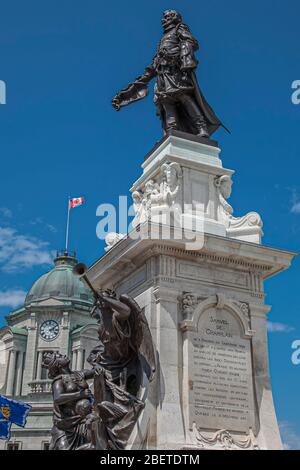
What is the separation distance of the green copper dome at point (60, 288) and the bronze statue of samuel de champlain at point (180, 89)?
5024cm

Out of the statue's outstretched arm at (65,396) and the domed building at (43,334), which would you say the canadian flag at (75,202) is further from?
the statue's outstretched arm at (65,396)

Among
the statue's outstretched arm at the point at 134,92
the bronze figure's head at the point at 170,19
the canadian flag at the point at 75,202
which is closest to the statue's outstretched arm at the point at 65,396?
the statue's outstretched arm at the point at 134,92

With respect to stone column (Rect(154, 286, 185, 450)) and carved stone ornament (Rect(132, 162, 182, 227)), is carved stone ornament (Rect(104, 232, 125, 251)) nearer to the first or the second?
carved stone ornament (Rect(132, 162, 182, 227))

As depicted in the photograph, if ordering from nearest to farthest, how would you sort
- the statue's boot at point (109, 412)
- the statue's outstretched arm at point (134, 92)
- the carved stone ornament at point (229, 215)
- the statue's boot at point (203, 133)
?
the statue's boot at point (109, 412) < the carved stone ornament at point (229, 215) < the statue's boot at point (203, 133) < the statue's outstretched arm at point (134, 92)

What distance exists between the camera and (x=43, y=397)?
59.0 meters

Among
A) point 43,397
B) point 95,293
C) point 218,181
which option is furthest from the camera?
point 43,397

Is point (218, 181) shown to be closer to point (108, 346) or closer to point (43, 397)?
point (108, 346)

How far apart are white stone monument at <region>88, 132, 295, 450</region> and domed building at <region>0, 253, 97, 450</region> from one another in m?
49.5

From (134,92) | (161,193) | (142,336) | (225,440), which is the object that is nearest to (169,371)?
(142,336)

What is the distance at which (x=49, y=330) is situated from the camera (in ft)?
211

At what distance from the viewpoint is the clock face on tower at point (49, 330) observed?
6391cm

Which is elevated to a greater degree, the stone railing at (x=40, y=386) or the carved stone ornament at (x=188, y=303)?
the stone railing at (x=40, y=386)
